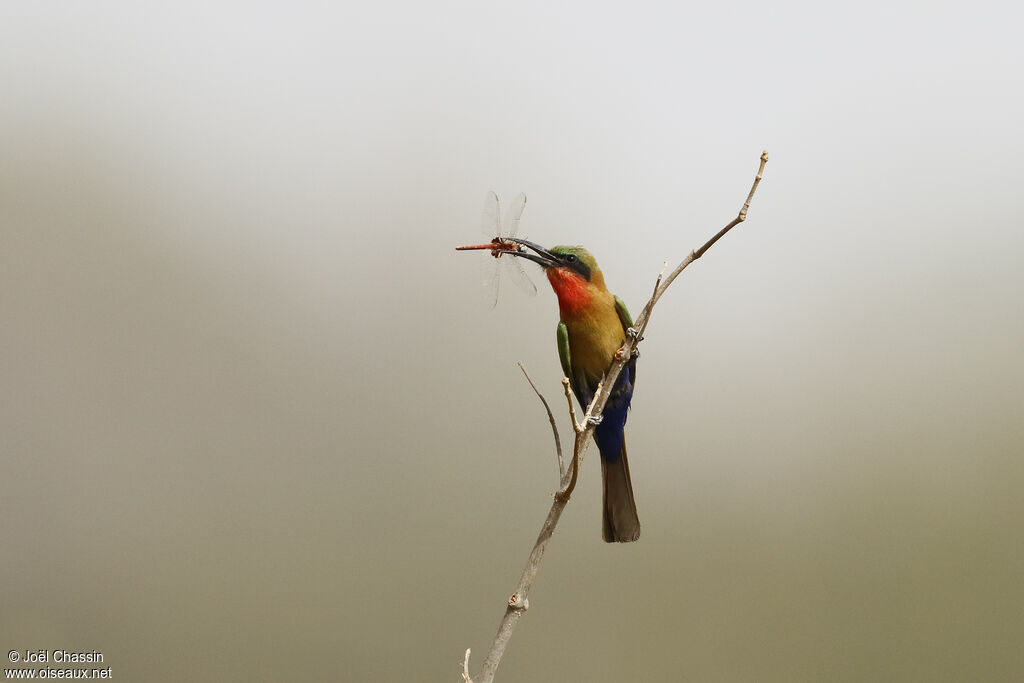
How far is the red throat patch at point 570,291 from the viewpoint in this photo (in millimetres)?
2656

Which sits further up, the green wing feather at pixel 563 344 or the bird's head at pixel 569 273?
the bird's head at pixel 569 273

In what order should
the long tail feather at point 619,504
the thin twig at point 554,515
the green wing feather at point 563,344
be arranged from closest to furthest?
the thin twig at point 554,515 → the long tail feather at point 619,504 → the green wing feather at point 563,344

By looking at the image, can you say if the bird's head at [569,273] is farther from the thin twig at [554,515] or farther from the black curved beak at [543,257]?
the thin twig at [554,515]

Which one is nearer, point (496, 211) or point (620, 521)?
point (496, 211)

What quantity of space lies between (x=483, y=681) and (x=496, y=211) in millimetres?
1426

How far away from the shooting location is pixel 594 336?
2.69m

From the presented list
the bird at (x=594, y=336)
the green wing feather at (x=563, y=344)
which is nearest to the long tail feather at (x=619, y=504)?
the bird at (x=594, y=336)

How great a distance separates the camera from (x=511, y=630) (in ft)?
4.30

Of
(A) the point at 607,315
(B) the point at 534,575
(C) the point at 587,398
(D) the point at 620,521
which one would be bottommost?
(D) the point at 620,521

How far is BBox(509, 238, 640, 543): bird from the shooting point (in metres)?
2.63

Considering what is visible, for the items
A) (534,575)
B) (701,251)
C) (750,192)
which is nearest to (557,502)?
(534,575)

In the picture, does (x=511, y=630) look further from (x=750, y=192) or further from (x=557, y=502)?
(x=750, y=192)

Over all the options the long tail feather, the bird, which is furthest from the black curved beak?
the long tail feather

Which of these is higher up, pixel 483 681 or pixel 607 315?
pixel 607 315
